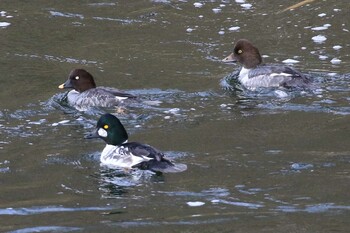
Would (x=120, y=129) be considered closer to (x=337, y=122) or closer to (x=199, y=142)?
(x=199, y=142)

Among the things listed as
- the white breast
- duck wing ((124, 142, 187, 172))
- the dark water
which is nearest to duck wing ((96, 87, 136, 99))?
the dark water

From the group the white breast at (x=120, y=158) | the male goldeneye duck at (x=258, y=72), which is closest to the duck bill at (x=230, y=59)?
the male goldeneye duck at (x=258, y=72)

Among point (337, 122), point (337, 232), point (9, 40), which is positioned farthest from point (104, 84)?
point (337, 232)

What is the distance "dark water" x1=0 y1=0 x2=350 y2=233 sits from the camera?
9180 millimetres

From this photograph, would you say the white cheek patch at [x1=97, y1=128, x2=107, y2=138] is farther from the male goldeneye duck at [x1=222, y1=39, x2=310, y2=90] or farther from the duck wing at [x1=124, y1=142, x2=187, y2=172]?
the male goldeneye duck at [x1=222, y1=39, x2=310, y2=90]

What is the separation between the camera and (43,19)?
20.6 meters

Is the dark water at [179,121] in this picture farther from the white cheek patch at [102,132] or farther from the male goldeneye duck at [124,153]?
the white cheek patch at [102,132]

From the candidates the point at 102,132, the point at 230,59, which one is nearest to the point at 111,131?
the point at 102,132

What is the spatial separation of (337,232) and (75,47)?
37.0ft

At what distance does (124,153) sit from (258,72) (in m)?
5.10

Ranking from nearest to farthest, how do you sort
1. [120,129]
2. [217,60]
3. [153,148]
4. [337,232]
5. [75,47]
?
[337,232], [153,148], [120,129], [217,60], [75,47]

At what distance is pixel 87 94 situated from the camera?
15086mm

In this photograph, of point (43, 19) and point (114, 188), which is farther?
point (43, 19)

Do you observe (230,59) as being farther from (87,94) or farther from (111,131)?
(111,131)
